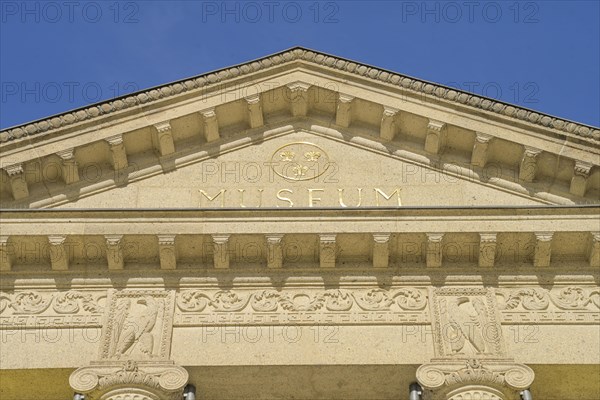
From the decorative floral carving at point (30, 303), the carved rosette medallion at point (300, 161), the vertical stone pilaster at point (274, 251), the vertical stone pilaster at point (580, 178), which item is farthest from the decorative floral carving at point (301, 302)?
the vertical stone pilaster at point (580, 178)

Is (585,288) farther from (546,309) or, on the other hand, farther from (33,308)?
(33,308)

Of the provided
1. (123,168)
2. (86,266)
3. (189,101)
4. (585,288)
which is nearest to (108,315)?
(86,266)

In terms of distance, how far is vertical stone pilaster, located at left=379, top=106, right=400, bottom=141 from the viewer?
1977cm

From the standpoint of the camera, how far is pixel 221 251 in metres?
17.6

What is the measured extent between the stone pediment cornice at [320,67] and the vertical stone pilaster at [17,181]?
19.5 inches

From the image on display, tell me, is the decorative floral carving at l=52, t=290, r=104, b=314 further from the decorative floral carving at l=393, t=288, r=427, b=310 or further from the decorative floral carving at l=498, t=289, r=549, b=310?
the decorative floral carving at l=498, t=289, r=549, b=310

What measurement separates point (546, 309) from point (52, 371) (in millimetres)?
7661

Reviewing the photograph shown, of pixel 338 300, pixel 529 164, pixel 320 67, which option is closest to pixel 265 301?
pixel 338 300

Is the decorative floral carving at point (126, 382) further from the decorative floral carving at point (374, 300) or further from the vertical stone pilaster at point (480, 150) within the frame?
the vertical stone pilaster at point (480, 150)

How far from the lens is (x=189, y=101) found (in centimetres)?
1981

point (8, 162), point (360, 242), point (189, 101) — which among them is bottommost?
point (360, 242)

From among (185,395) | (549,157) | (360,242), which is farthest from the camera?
(549,157)

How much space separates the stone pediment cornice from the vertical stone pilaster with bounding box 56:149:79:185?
0.43 metres

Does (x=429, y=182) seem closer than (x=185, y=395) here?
No
